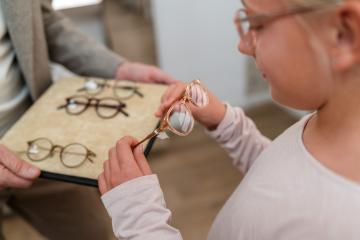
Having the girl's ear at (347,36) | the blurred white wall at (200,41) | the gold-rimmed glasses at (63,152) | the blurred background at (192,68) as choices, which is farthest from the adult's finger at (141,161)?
the blurred white wall at (200,41)

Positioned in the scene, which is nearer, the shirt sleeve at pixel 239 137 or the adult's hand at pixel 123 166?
the adult's hand at pixel 123 166

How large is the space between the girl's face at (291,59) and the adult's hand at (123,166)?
26 centimetres

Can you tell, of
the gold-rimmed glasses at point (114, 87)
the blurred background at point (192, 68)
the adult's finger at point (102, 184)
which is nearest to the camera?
the adult's finger at point (102, 184)

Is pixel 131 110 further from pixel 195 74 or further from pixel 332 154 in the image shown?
pixel 195 74

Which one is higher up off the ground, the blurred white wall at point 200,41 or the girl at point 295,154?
the girl at point 295,154

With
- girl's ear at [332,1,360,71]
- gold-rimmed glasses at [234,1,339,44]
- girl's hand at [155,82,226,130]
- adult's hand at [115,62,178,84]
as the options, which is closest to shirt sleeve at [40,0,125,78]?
adult's hand at [115,62,178,84]

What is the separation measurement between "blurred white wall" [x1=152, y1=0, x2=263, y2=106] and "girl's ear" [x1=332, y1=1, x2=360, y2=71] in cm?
139

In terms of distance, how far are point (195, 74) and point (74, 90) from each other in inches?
43.2

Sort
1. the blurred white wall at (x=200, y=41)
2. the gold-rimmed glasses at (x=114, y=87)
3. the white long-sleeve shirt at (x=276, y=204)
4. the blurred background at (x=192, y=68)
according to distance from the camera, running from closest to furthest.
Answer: the white long-sleeve shirt at (x=276, y=204) → the gold-rimmed glasses at (x=114, y=87) → the blurred background at (x=192, y=68) → the blurred white wall at (x=200, y=41)

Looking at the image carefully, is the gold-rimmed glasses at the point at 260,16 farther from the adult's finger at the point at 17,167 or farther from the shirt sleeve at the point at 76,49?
the shirt sleeve at the point at 76,49

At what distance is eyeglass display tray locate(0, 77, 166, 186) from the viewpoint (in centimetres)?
74

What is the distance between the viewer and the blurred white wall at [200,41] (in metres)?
1.82

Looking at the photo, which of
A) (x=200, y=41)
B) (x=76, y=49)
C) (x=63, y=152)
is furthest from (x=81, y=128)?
(x=200, y=41)

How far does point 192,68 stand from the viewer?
1988mm
